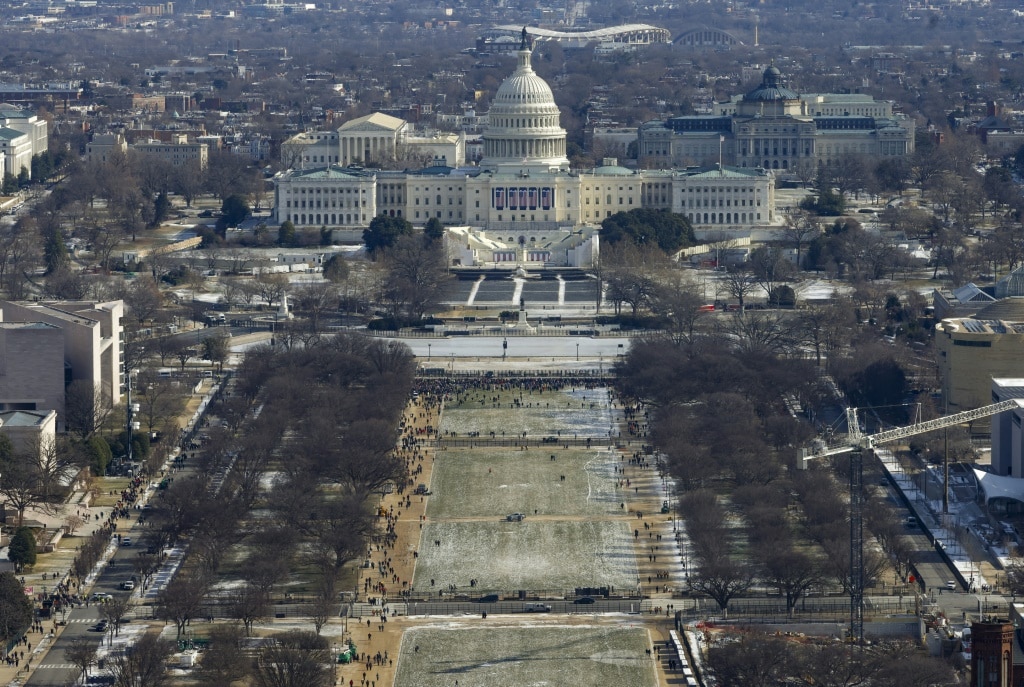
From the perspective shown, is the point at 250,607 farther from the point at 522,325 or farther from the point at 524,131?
the point at 524,131

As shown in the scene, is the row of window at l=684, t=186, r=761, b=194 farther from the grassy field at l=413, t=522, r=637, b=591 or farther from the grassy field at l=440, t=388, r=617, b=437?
the grassy field at l=413, t=522, r=637, b=591

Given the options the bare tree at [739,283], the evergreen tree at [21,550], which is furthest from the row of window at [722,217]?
the evergreen tree at [21,550]

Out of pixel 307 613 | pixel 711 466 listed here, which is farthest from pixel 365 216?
pixel 307 613

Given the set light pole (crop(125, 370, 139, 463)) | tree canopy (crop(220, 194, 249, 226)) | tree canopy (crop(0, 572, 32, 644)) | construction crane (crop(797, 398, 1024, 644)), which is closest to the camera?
tree canopy (crop(0, 572, 32, 644))

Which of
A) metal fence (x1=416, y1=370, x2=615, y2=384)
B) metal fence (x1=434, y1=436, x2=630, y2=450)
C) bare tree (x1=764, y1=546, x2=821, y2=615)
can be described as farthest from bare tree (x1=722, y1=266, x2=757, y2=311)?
bare tree (x1=764, y1=546, x2=821, y2=615)

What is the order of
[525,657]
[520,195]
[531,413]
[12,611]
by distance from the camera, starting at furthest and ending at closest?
[520,195]
[531,413]
[12,611]
[525,657]

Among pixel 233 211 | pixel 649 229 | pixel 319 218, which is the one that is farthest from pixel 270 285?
pixel 319 218
